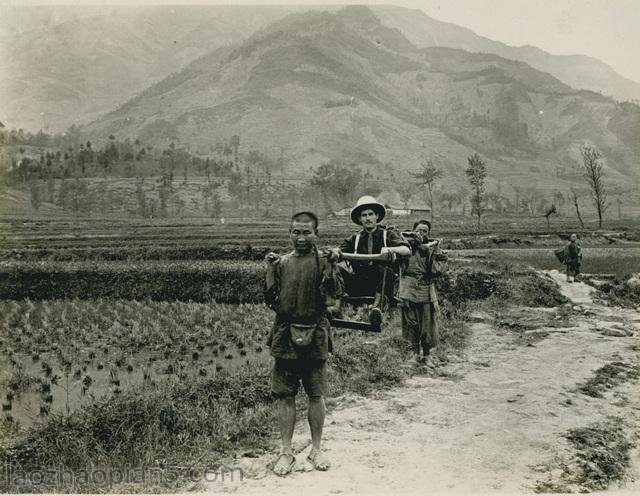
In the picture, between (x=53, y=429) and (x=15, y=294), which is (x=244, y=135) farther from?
(x=53, y=429)

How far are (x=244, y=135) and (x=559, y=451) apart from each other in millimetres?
178954

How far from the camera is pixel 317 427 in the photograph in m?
3.97

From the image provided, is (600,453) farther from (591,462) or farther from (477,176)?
(477,176)

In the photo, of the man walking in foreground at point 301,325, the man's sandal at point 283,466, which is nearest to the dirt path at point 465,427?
the man's sandal at point 283,466

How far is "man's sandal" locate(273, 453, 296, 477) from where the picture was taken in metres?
3.81

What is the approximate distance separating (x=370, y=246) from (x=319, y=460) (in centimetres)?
192

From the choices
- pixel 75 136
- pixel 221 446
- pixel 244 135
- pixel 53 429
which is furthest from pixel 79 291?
A: pixel 75 136

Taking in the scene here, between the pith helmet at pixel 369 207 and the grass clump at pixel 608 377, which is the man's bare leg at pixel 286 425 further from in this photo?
the grass clump at pixel 608 377

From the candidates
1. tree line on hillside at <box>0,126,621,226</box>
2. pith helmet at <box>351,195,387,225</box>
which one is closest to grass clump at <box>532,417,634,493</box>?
pith helmet at <box>351,195,387,225</box>

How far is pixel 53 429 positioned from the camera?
484 cm

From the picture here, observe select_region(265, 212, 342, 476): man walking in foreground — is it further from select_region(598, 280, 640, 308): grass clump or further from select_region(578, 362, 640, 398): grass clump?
select_region(598, 280, 640, 308): grass clump

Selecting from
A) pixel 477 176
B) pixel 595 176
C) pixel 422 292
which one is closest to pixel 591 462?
pixel 422 292

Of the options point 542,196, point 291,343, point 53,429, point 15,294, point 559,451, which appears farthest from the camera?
point 542,196

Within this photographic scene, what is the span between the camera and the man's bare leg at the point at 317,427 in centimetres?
392
